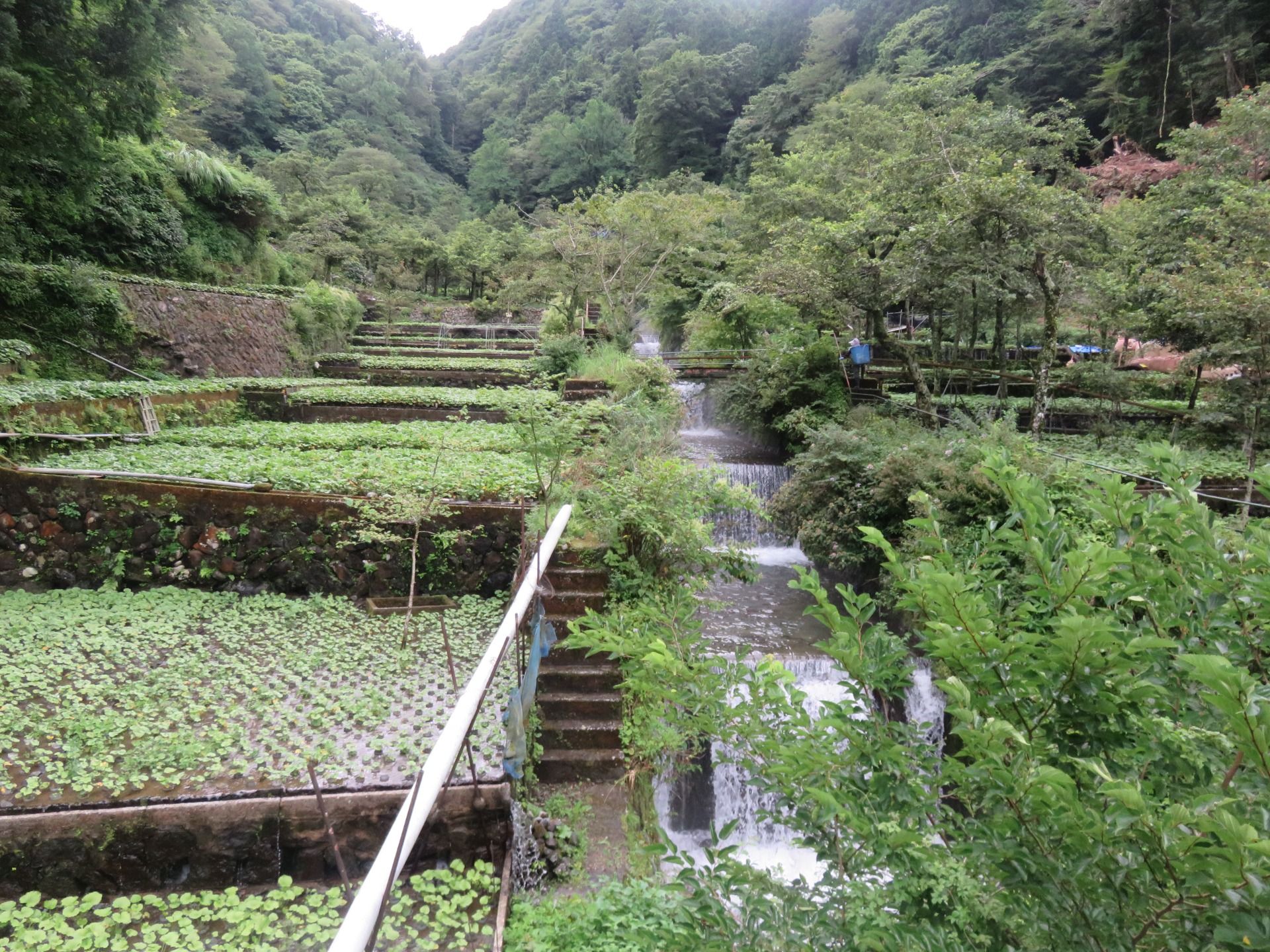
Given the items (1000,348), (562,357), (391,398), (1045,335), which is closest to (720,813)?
(1045,335)

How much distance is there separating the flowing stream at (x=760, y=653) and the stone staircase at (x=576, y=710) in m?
0.56

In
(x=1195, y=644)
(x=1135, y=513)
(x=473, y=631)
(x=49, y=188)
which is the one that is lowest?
(x=473, y=631)

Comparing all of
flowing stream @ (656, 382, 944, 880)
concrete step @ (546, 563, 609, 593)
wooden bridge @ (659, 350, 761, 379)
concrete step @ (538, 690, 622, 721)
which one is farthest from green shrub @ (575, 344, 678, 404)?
concrete step @ (538, 690, 622, 721)

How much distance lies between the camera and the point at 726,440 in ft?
49.3

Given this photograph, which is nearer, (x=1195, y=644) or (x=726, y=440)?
(x=1195, y=644)

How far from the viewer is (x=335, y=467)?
6.79 meters

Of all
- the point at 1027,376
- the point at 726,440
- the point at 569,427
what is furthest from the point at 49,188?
the point at 1027,376

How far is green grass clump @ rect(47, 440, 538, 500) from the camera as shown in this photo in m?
6.12

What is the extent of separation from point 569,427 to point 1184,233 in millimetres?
10873

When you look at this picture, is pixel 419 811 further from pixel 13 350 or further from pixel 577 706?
pixel 13 350

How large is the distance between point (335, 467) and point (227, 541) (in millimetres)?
1388

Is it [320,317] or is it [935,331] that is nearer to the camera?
[935,331]

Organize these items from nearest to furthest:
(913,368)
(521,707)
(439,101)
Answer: (521,707) < (913,368) < (439,101)

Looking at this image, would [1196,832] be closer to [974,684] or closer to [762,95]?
[974,684]
